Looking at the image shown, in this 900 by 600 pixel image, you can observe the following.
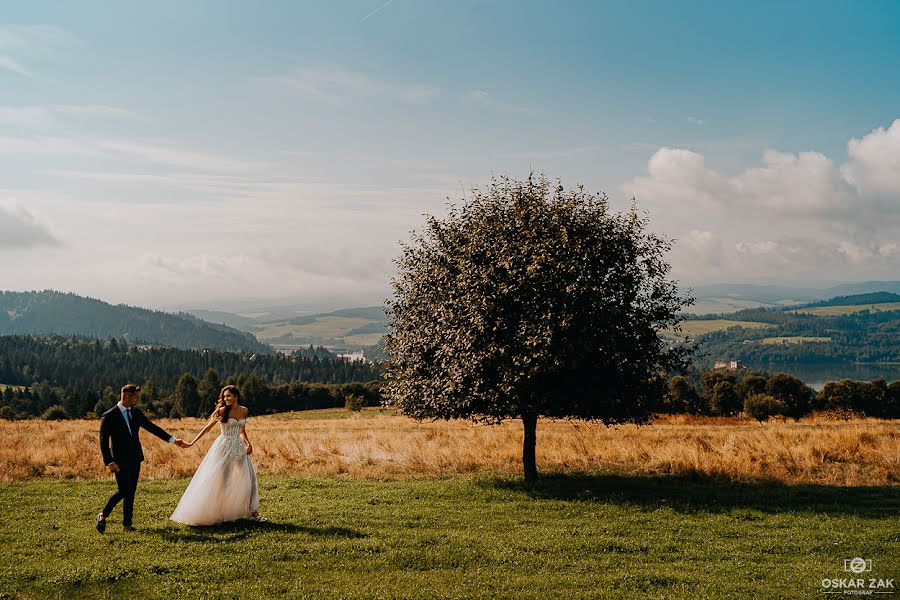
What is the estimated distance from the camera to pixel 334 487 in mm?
17641

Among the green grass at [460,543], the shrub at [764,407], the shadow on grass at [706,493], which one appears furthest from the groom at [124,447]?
the shrub at [764,407]

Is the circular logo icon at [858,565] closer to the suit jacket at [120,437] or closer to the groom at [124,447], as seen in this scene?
the groom at [124,447]

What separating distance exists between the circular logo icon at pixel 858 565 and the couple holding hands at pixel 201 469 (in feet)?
38.5

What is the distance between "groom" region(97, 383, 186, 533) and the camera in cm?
1255

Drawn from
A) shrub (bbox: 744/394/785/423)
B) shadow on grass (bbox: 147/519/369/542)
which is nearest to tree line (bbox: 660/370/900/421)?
shrub (bbox: 744/394/785/423)

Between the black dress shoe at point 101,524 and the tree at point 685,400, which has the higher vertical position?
the black dress shoe at point 101,524

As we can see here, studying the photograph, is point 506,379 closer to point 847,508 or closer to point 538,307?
point 538,307

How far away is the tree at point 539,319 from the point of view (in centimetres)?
1697

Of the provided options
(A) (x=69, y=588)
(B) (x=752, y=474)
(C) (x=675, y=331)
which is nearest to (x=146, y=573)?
(A) (x=69, y=588)

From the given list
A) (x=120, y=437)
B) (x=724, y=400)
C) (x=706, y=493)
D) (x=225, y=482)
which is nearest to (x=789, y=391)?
(x=724, y=400)

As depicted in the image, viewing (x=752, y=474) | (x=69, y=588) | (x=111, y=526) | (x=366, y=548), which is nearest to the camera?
(x=69, y=588)

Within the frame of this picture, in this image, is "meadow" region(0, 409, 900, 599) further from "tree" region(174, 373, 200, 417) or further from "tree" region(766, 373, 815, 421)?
"tree" region(174, 373, 200, 417)

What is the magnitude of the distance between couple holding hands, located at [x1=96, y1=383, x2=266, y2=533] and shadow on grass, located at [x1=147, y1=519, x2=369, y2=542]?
174 mm

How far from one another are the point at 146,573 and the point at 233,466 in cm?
330
